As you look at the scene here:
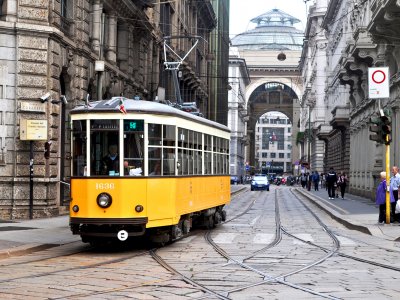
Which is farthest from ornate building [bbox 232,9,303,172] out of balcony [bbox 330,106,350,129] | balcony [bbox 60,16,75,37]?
balcony [bbox 60,16,75,37]

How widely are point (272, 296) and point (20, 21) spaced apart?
14872 mm

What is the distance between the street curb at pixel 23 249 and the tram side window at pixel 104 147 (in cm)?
186

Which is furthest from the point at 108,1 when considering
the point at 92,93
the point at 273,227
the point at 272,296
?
the point at 272,296

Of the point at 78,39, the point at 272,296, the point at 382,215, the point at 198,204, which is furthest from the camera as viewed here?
the point at 78,39

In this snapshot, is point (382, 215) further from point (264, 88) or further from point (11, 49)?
point (264, 88)

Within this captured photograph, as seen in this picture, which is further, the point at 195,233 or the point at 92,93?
the point at 92,93

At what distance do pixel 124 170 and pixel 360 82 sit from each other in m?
31.4

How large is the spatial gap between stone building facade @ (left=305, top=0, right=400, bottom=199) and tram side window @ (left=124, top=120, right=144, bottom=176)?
574 inches

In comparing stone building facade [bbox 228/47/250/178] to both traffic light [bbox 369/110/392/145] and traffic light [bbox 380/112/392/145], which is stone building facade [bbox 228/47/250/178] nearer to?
traffic light [bbox 369/110/392/145]

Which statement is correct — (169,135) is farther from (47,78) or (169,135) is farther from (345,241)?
(47,78)

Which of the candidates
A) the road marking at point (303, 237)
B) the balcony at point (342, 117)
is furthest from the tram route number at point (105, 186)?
the balcony at point (342, 117)

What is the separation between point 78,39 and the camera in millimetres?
24859

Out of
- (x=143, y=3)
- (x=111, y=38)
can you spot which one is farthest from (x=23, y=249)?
(x=143, y=3)

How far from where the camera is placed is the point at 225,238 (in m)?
16.8
